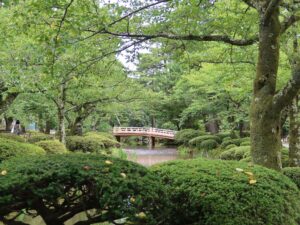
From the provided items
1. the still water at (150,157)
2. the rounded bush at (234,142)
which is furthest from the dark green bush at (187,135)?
the rounded bush at (234,142)

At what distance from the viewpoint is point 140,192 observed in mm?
2379

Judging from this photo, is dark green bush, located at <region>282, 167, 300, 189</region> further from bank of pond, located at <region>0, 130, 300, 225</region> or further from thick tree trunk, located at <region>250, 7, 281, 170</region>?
bank of pond, located at <region>0, 130, 300, 225</region>

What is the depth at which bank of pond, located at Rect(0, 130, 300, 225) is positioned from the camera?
90.7 inches

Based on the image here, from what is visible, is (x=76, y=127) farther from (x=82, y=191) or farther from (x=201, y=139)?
(x=82, y=191)

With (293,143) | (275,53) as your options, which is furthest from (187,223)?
(293,143)

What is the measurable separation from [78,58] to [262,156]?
349cm

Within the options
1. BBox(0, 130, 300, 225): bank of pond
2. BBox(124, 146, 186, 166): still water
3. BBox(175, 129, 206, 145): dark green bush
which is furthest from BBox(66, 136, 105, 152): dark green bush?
BBox(0, 130, 300, 225): bank of pond

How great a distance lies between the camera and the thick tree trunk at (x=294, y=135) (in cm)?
862

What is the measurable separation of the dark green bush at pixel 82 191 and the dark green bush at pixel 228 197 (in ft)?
1.78

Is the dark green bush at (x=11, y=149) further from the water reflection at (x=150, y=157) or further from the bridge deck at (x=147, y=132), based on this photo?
the bridge deck at (x=147, y=132)

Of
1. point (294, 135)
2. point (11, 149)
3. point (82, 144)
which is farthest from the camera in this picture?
point (82, 144)

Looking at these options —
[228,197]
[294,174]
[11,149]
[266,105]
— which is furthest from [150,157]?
[228,197]

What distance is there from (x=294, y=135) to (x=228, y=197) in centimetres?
665

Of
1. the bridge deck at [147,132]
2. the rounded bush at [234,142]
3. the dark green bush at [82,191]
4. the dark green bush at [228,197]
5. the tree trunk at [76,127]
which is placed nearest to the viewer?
the dark green bush at [82,191]
